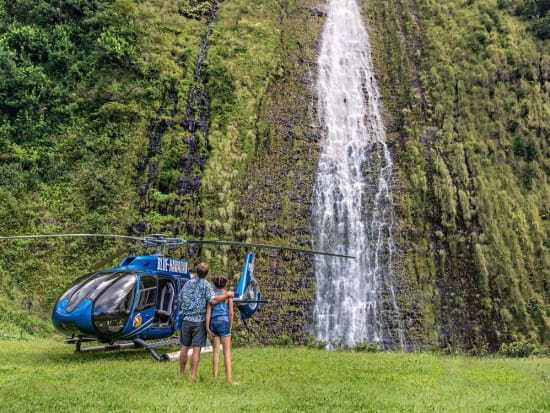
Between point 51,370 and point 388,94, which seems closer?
point 51,370

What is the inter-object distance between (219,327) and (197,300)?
513mm

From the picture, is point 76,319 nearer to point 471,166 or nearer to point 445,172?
point 445,172

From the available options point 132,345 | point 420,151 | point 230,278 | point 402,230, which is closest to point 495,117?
point 420,151

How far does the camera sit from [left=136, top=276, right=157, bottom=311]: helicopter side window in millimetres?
10169

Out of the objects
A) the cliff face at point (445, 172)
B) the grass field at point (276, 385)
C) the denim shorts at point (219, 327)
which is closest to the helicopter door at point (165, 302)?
the grass field at point (276, 385)

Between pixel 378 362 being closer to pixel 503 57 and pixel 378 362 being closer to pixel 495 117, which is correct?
pixel 495 117

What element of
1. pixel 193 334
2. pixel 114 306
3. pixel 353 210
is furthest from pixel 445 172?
pixel 193 334

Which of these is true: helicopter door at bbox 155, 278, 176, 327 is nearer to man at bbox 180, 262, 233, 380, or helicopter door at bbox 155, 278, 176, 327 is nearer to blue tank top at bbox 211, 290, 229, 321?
man at bbox 180, 262, 233, 380

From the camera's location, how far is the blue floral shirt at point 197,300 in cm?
756

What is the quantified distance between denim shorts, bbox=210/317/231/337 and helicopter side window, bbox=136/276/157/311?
9.98 feet

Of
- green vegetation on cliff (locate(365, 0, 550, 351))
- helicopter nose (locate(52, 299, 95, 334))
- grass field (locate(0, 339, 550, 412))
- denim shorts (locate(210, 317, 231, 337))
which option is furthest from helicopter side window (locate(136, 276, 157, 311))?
green vegetation on cliff (locate(365, 0, 550, 351))

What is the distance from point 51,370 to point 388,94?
20450 mm

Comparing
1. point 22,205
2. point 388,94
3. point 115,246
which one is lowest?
point 115,246

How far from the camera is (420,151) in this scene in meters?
21.6
